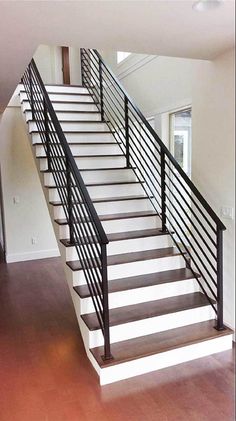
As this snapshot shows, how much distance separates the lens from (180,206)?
2826 millimetres

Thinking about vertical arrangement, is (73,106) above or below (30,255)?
above

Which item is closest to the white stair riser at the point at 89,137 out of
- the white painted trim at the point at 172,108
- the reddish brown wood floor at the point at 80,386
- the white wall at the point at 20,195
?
the white painted trim at the point at 172,108

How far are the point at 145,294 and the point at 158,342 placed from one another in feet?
1.44

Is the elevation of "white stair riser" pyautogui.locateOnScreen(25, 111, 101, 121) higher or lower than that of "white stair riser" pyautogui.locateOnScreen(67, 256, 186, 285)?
higher

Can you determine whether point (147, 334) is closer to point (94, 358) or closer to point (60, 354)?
point (94, 358)

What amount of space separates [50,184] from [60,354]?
5.86ft

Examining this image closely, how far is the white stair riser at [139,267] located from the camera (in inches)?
112

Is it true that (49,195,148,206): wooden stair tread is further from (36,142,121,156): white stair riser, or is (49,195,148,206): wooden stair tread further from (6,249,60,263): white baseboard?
(6,249,60,263): white baseboard

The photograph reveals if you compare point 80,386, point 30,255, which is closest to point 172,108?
point 80,386

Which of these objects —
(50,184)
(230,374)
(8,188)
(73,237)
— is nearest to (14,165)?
(8,188)

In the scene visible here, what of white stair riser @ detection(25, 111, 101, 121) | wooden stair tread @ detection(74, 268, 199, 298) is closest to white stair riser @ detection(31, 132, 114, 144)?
white stair riser @ detection(25, 111, 101, 121)

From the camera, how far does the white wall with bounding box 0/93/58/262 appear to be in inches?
209

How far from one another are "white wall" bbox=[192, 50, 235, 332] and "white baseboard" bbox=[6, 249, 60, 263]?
3.59 m

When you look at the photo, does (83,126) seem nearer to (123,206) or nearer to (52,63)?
(123,206)
